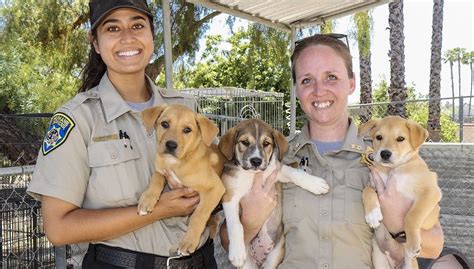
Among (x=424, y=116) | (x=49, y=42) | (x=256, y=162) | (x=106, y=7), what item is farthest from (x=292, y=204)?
(x=424, y=116)

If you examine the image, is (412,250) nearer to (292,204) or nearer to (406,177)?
(406,177)

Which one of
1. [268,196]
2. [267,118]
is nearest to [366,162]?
[268,196]

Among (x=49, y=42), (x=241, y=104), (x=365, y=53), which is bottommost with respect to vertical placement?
(x=241, y=104)

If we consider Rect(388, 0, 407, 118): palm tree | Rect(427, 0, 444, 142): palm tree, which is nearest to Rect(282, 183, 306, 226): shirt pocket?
Rect(388, 0, 407, 118): palm tree

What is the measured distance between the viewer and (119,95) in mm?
2748

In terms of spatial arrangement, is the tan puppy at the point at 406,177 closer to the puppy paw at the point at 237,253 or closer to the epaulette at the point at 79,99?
the puppy paw at the point at 237,253

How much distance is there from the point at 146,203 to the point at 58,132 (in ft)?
1.80

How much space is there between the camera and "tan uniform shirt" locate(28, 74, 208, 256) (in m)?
2.44

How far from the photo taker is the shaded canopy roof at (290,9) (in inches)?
227

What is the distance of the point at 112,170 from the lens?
8.32 ft

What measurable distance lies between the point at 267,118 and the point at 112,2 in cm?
946

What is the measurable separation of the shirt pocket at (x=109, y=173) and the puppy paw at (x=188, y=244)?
35 cm

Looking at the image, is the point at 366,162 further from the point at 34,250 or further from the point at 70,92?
the point at 70,92

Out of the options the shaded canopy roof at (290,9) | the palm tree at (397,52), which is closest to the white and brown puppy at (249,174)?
the shaded canopy roof at (290,9)
